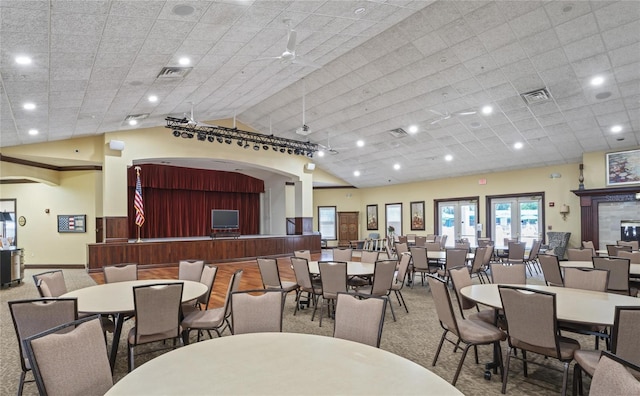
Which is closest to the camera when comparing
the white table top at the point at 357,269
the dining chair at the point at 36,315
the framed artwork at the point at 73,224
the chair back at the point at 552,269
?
the dining chair at the point at 36,315

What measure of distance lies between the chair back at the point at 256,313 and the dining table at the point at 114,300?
857 mm

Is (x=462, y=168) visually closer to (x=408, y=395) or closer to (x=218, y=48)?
(x=218, y=48)

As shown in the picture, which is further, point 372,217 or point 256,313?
point 372,217

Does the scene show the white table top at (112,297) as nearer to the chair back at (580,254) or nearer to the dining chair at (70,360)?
the dining chair at (70,360)

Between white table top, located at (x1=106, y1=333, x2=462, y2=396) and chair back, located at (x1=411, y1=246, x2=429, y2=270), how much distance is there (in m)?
5.09

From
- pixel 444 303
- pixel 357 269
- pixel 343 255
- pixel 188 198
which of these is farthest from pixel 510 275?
pixel 188 198

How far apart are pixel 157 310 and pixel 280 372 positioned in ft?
6.26

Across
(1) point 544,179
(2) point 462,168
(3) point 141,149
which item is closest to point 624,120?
(1) point 544,179

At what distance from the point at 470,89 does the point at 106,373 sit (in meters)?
8.25

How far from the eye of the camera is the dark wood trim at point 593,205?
9922mm

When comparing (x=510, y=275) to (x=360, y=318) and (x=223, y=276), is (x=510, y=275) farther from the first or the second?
(x=223, y=276)

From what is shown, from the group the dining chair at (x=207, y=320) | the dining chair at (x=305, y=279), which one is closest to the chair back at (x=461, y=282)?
the dining chair at (x=305, y=279)

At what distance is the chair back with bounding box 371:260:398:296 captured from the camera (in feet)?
15.6

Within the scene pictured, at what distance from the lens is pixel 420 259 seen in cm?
694
